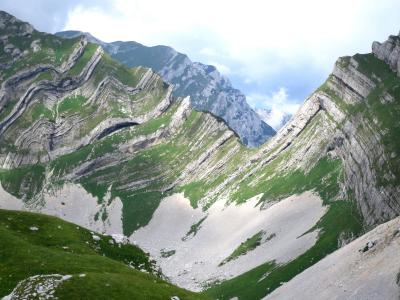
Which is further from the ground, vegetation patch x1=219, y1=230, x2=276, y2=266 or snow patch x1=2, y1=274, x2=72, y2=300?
vegetation patch x1=219, y1=230, x2=276, y2=266

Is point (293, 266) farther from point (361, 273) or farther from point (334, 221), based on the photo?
point (361, 273)

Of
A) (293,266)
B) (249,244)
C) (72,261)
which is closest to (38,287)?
(72,261)

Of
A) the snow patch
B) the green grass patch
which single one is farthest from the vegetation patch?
the snow patch

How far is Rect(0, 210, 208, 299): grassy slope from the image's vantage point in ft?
151

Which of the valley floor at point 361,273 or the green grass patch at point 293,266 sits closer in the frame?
the valley floor at point 361,273

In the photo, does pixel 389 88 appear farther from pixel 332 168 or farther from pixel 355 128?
pixel 332 168

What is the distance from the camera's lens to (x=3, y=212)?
7144cm

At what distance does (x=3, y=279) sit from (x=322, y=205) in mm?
139089

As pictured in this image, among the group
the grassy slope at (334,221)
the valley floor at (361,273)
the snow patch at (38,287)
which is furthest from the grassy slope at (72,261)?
the grassy slope at (334,221)

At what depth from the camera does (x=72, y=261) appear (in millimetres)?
54625

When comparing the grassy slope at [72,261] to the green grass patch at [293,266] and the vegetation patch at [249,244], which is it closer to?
the green grass patch at [293,266]

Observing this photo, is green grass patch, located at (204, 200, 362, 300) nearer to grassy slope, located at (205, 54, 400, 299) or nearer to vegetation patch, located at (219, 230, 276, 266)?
grassy slope, located at (205, 54, 400, 299)

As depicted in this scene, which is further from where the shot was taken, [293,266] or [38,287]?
[293,266]

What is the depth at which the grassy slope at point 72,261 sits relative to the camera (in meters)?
45.9
